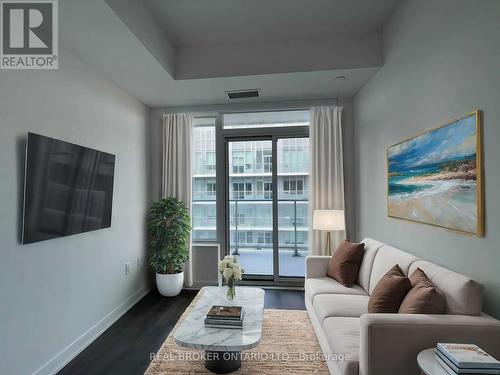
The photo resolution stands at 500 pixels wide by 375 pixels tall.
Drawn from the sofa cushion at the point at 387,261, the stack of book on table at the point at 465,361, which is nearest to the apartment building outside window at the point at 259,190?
the sofa cushion at the point at 387,261

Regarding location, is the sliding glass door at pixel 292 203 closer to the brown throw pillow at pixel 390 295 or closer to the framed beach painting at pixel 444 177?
the framed beach painting at pixel 444 177

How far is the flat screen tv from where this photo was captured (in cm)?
201

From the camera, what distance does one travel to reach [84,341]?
259 centimetres

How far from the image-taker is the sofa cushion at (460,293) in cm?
154

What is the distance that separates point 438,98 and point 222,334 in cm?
231

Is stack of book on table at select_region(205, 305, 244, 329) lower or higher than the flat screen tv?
lower

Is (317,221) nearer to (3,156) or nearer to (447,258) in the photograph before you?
(447,258)

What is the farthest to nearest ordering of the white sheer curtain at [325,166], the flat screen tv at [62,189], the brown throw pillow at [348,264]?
the white sheer curtain at [325,166]
the brown throw pillow at [348,264]
the flat screen tv at [62,189]

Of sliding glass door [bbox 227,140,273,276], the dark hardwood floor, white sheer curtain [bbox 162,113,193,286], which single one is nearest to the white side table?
the dark hardwood floor

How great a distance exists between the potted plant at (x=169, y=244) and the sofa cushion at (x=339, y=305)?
6.49 feet

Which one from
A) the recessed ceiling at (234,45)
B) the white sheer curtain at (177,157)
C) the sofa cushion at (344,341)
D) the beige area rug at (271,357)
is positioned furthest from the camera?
the white sheer curtain at (177,157)

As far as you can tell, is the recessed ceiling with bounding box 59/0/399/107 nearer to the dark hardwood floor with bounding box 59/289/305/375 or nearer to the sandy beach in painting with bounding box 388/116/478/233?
the sandy beach in painting with bounding box 388/116/478/233

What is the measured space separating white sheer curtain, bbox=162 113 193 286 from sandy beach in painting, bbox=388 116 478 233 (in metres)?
2.75

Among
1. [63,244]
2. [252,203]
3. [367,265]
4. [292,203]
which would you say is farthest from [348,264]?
[63,244]
